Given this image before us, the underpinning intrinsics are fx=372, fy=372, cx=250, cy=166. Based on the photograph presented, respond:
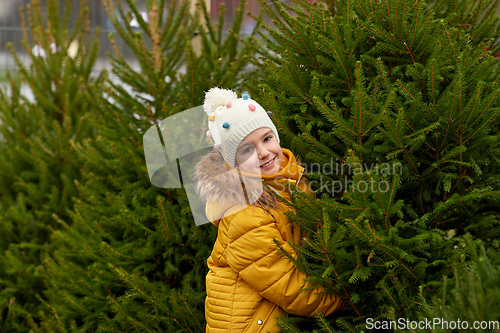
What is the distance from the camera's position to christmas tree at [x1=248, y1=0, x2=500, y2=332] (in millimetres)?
1457

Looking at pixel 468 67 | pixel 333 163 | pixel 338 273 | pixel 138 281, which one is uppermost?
pixel 468 67

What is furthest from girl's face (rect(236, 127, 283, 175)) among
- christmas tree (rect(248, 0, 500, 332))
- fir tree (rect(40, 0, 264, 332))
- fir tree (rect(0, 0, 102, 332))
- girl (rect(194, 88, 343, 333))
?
fir tree (rect(0, 0, 102, 332))

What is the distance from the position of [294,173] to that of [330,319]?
2.28 feet

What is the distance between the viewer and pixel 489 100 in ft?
5.00

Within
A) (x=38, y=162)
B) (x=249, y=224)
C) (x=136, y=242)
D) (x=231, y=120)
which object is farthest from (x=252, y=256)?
(x=38, y=162)

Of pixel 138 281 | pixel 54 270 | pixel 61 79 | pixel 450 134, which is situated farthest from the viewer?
pixel 61 79

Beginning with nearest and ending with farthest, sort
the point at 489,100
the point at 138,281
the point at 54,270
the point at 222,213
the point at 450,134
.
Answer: the point at 489,100 → the point at 450,134 → the point at 222,213 → the point at 138,281 → the point at 54,270

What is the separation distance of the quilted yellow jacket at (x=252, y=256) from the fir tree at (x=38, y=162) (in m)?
2.15

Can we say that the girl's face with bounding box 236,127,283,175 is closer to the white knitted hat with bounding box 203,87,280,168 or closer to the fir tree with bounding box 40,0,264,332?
the white knitted hat with bounding box 203,87,280,168

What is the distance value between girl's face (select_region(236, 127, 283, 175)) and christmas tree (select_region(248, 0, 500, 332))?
160 millimetres

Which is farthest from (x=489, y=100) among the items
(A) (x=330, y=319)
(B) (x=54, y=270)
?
(B) (x=54, y=270)

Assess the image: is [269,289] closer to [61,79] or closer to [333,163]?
[333,163]

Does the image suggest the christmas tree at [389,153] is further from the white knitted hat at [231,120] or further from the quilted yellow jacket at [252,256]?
the white knitted hat at [231,120]

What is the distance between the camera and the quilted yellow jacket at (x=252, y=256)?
5.30 feet
